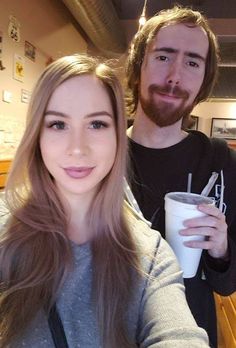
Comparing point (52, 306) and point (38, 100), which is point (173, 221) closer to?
point (52, 306)

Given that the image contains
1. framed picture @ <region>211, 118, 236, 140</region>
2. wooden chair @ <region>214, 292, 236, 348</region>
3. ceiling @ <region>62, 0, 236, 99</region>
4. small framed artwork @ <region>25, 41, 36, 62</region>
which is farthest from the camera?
framed picture @ <region>211, 118, 236, 140</region>

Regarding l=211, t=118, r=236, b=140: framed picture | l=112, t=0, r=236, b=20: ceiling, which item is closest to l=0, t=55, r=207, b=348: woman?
l=112, t=0, r=236, b=20: ceiling

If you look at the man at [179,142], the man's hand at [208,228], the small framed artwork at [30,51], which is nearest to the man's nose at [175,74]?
the man at [179,142]

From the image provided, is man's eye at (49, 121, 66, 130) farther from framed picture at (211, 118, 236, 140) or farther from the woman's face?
framed picture at (211, 118, 236, 140)

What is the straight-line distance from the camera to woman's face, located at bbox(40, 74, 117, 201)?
835 millimetres

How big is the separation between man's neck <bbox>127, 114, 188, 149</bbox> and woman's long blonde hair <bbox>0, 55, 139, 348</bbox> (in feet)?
0.78

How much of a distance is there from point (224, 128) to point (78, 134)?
718 cm

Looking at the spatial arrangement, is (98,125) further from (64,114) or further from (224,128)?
(224,128)

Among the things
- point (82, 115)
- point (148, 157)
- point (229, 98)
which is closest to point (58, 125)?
point (82, 115)

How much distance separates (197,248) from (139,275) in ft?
0.64

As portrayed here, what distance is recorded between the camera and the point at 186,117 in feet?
4.12

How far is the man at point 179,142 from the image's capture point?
1.05m

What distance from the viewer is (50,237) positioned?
0.90 meters

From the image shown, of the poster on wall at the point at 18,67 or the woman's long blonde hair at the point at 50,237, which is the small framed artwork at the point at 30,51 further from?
the woman's long blonde hair at the point at 50,237
